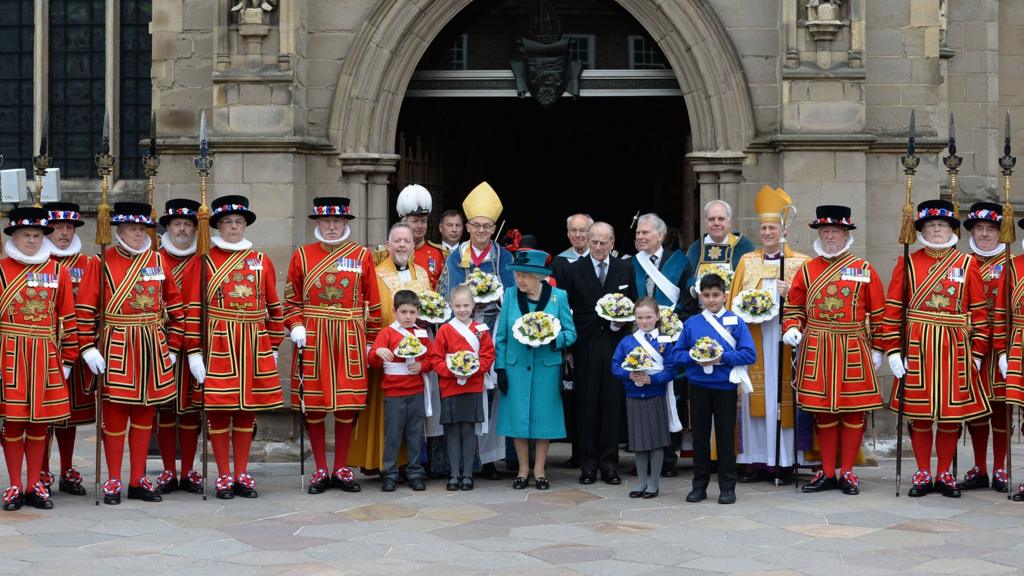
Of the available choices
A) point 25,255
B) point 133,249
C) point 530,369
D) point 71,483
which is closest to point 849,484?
point 530,369

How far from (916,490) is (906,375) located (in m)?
0.74

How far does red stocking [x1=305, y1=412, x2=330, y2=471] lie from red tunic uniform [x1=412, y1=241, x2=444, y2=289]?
1321 mm

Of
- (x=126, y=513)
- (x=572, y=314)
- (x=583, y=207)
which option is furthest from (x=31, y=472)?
(x=583, y=207)

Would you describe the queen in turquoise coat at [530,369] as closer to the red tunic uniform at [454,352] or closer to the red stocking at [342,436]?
the red tunic uniform at [454,352]

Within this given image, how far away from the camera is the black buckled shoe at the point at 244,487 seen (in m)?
10.4

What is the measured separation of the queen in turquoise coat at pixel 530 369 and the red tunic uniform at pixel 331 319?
3.14 feet

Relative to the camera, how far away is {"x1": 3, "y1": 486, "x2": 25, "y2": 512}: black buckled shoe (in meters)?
9.81

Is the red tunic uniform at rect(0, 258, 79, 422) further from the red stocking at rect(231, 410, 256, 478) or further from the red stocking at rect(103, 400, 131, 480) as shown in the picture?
the red stocking at rect(231, 410, 256, 478)

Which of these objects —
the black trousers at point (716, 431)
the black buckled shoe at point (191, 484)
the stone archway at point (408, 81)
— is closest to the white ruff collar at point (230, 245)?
the black buckled shoe at point (191, 484)

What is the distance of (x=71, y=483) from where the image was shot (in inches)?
414

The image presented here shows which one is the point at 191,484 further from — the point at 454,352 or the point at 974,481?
the point at 974,481

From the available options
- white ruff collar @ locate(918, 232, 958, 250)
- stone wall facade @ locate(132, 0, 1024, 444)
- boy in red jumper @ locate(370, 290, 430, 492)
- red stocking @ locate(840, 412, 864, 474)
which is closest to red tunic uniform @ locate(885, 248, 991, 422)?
white ruff collar @ locate(918, 232, 958, 250)

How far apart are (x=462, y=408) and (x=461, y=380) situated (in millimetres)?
209

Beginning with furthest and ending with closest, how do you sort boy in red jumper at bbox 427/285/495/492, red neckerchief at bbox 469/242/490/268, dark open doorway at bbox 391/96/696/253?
dark open doorway at bbox 391/96/696/253 < red neckerchief at bbox 469/242/490/268 < boy in red jumper at bbox 427/285/495/492
